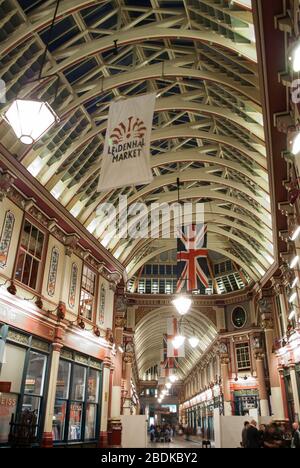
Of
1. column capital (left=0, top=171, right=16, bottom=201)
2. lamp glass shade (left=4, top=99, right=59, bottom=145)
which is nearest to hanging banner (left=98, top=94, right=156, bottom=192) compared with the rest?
lamp glass shade (left=4, top=99, right=59, bottom=145)

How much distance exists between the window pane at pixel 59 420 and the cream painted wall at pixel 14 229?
534 cm

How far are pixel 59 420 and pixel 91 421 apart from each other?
2.58 m

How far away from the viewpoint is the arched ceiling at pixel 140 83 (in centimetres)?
1027

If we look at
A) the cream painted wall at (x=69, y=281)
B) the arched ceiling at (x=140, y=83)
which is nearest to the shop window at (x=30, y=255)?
the cream painted wall at (x=69, y=281)

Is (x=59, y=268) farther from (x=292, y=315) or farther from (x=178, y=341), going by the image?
(x=292, y=315)

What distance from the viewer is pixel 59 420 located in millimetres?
13562

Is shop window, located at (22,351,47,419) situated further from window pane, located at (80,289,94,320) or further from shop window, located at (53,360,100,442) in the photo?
window pane, located at (80,289,94,320)

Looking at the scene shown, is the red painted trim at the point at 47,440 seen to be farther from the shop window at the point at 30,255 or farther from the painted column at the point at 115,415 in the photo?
the painted column at the point at 115,415

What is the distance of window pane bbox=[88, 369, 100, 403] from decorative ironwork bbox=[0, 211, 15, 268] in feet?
23.7
